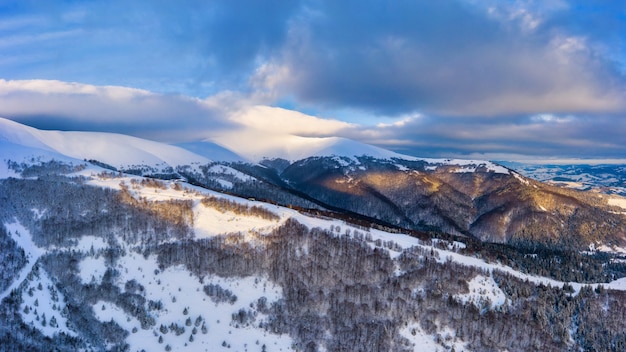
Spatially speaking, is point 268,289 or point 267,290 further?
point 268,289

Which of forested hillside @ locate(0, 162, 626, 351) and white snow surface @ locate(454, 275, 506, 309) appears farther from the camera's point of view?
white snow surface @ locate(454, 275, 506, 309)

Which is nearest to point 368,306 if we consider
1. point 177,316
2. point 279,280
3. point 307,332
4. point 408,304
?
point 408,304

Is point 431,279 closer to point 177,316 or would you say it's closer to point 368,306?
point 368,306

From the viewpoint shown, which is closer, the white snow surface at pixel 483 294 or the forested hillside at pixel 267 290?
the forested hillside at pixel 267 290

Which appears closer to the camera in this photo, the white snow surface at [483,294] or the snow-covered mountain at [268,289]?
the snow-covered mountain at [268,289]

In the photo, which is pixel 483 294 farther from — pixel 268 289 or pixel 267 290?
pixel 267 290

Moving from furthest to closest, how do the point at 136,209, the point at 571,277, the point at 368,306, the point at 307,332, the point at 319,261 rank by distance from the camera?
1. the point at 136,209
2. the point at 571,277
3. the point at 319,261
4. the point at 368,306
5. the point at 307,332

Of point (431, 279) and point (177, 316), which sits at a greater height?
point (431, 279)

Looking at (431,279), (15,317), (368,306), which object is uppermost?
(431,279)

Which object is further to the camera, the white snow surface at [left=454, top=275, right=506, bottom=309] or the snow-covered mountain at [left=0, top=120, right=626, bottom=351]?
the white snow surface at [left=454, top=275, right=506, bottom=309]

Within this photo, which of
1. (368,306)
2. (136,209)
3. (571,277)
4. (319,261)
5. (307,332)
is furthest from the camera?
(136,209)

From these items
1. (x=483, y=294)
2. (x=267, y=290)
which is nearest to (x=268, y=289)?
(x=267, y=290)
